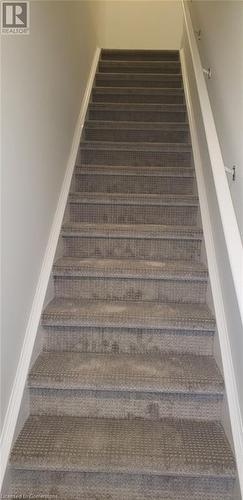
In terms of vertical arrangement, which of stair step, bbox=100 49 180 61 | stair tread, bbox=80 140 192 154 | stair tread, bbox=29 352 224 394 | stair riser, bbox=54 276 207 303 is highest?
stair step, bbox=100 49 180 61

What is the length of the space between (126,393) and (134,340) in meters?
0.28

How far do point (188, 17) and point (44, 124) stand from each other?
1.85m

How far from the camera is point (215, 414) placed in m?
1.62

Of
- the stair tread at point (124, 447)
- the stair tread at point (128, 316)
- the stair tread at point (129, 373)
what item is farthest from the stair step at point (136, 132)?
the stair tread at point (124, 447)

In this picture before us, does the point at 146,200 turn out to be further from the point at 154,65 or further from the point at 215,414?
the point at 154,65

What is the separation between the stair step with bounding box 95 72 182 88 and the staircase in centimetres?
110

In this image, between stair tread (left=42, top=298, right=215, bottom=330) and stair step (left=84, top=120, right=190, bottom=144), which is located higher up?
stair step (left=84, top=120, right=190, bottom=144)

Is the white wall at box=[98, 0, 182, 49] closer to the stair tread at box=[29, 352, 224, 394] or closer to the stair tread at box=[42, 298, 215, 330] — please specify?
the stair tread at box=[42, 298, 215, 330]

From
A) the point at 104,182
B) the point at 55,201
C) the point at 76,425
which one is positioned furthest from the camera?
the point at 104,182

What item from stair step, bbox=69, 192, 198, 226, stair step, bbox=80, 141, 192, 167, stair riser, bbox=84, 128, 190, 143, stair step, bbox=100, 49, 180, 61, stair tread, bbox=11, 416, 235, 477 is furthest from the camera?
stair step, bbox=100, 49, 180, 61

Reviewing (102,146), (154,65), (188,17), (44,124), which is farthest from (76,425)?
(154,65)

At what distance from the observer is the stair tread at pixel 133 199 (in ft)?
8.11

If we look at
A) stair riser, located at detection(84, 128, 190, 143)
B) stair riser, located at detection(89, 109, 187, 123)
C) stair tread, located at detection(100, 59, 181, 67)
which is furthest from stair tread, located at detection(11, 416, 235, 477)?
stair tread, located at detection(100, 59, 181, 67)

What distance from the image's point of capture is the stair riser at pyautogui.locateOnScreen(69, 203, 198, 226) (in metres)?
2.47
